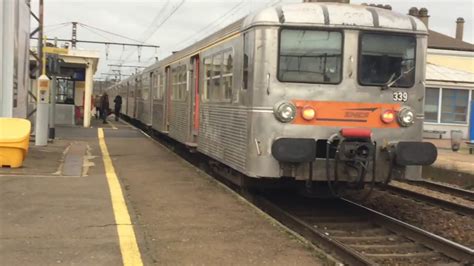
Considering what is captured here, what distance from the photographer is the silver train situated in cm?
746

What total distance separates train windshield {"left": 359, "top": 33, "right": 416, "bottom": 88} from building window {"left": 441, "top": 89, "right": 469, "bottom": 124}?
21.8 m

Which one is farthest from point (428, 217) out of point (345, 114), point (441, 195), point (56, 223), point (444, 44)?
point (444, 44)

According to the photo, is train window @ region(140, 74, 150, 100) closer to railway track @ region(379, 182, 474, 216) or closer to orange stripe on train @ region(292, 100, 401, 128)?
railway track @ region(379, 182, 474, 216)

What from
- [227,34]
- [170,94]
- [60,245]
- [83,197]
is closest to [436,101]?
[170,94]

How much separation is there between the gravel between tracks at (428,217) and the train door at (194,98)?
3.71m

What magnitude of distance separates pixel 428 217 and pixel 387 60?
8.72ft

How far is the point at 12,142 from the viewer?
10.6 meters

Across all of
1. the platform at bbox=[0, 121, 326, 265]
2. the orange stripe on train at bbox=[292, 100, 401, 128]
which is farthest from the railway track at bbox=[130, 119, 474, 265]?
the orange stripe on train at bbox=[292, 100, 401, 128]

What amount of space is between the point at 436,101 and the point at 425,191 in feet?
56.2

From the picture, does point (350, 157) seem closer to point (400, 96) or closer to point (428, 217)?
point (400, 96)

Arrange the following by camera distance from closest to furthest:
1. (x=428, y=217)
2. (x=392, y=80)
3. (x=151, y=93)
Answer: (x=392, y=80)
(x=428, y=217)
(x=151, y=93)

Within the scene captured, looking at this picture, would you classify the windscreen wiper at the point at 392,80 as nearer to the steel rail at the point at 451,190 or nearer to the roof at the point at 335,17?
the roof at the point at 335,17

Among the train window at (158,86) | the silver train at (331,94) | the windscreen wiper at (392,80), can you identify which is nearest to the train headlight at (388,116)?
the silver train at (331,94)

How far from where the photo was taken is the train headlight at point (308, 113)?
24.5 feet
